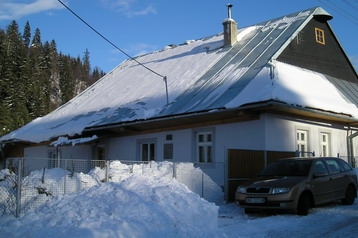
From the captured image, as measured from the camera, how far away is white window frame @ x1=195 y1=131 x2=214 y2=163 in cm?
1872

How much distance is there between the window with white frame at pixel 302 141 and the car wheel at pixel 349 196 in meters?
4.32

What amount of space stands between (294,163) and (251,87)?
186 inches

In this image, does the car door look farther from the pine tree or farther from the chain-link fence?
the pine tree

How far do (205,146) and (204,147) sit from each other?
→ 8 cm

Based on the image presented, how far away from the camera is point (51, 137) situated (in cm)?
2362

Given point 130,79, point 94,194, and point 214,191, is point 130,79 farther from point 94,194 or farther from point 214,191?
point 94,194

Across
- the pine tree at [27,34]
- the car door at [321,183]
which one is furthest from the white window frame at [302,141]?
the pine tree at [27,34]

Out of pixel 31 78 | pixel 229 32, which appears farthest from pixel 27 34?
pixel 229 32

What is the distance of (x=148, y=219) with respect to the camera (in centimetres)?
879

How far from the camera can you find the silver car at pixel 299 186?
37.7 feet

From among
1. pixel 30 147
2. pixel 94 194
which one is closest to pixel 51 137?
pixel 30 147

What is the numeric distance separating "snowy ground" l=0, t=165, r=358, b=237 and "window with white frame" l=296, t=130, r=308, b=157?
700 cm

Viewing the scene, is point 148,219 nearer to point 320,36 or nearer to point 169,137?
point 169,137

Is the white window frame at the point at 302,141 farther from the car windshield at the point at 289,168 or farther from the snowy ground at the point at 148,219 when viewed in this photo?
the snowy ground at the point at 148,219
